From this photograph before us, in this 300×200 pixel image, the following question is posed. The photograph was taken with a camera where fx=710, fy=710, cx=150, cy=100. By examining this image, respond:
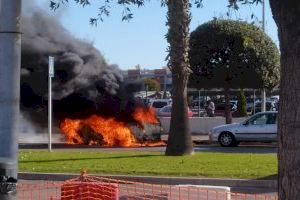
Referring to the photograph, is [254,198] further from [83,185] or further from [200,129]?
[200,129]

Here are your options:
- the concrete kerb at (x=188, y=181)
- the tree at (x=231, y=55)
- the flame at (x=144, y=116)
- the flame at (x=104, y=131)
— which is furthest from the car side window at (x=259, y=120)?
the concrete kerb at (x=188, y=181)

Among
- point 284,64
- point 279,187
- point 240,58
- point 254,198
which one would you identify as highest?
point 240,58

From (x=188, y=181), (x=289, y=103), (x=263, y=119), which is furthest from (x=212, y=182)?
(x=263, y=119)

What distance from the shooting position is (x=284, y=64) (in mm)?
5211

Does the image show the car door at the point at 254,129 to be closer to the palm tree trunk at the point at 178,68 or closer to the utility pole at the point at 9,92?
the palm tree trunk at the point at 178,68

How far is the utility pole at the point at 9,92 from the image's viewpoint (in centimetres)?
533

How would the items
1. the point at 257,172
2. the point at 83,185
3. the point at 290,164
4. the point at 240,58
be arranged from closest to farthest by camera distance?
1. the point at 290,164
2. the point at 83,185
3. the point at 257,172
4. the point at 240,58

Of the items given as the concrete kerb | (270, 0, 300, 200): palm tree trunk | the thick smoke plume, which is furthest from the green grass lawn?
the thick smoke plume

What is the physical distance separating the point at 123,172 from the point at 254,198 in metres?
4.38

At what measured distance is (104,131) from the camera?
91.2 feet

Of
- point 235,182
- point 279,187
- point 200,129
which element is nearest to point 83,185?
point 279,187

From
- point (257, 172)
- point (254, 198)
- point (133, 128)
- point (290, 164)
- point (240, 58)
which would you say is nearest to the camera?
point (290, 164)

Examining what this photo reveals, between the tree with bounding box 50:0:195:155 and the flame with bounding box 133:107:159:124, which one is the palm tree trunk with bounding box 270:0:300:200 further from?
the flame with bounding box 133:107:159:124

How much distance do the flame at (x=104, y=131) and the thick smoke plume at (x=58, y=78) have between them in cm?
218
